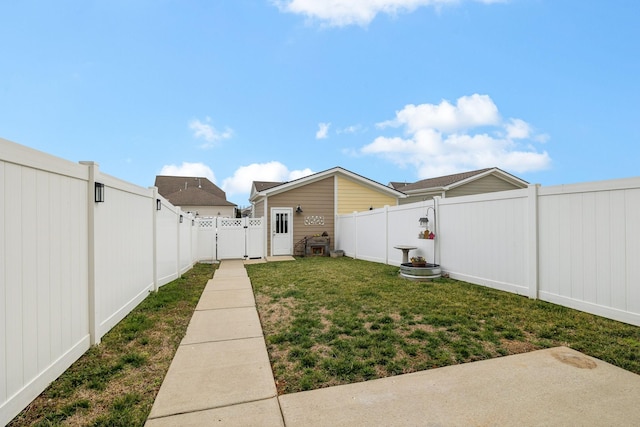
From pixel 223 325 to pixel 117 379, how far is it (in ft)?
5.14

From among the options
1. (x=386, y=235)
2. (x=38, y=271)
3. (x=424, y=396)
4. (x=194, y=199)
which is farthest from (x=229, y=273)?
(x=194, y=199)

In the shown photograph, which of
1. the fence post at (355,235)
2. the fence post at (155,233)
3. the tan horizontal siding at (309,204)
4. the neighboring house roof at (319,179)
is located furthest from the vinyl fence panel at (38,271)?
the tan horizontal siding at (309,204)

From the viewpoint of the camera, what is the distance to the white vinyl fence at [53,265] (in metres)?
2.01

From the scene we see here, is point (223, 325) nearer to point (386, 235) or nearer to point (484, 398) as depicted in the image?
point (484, 398)

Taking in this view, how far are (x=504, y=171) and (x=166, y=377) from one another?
18.1m

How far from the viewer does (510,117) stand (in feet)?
32.4

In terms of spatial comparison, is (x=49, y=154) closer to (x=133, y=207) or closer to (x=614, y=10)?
(x=133, y=207)

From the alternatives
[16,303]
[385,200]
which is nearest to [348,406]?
[16,303]

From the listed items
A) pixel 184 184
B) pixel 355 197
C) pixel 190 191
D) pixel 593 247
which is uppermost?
pixel 184 184

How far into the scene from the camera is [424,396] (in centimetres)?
224

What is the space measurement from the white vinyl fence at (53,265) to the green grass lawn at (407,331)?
5.92 feet

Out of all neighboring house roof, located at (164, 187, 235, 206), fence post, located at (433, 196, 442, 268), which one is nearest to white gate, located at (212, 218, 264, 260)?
fence post, located at (433, 196, 442, 268)

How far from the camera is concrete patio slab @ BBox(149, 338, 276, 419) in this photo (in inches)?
87.4

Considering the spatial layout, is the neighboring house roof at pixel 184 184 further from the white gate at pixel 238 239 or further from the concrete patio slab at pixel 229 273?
the concrete patio slab at pixel 229 273
